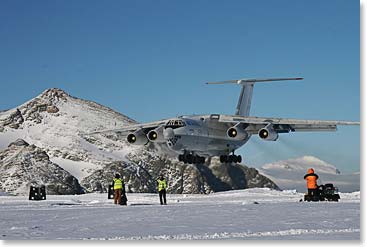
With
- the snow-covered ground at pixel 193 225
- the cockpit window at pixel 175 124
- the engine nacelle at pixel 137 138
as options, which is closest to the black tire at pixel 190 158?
the cockpit window at pixel 175 124

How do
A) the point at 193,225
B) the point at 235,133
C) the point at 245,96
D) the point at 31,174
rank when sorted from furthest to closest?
the point at 31,174, the point at 245,96, the point at 235,133, the point at 193,225

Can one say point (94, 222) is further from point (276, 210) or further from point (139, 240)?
point (276, 210)

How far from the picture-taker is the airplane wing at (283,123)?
4072cm

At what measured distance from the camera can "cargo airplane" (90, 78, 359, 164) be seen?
3838 centimetres

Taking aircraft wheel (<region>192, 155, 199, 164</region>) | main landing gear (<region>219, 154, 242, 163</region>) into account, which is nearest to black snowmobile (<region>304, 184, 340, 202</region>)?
aircraft wheel (<region>192, 155, 199, 164</region>)

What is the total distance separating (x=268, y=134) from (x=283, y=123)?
205 centimetres

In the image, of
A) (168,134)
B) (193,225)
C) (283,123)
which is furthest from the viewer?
(283,123)

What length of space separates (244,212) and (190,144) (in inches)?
903

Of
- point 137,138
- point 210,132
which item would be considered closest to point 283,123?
point 210,132

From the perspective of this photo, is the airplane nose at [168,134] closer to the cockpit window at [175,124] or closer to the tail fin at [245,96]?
the cockpit window at [175,124]

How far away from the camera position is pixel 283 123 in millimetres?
41406

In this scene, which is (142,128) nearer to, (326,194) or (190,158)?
(190,158)

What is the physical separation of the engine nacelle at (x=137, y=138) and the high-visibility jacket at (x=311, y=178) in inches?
817

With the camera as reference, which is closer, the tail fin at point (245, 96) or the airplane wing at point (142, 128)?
the airplane wing at point (142, 128)
